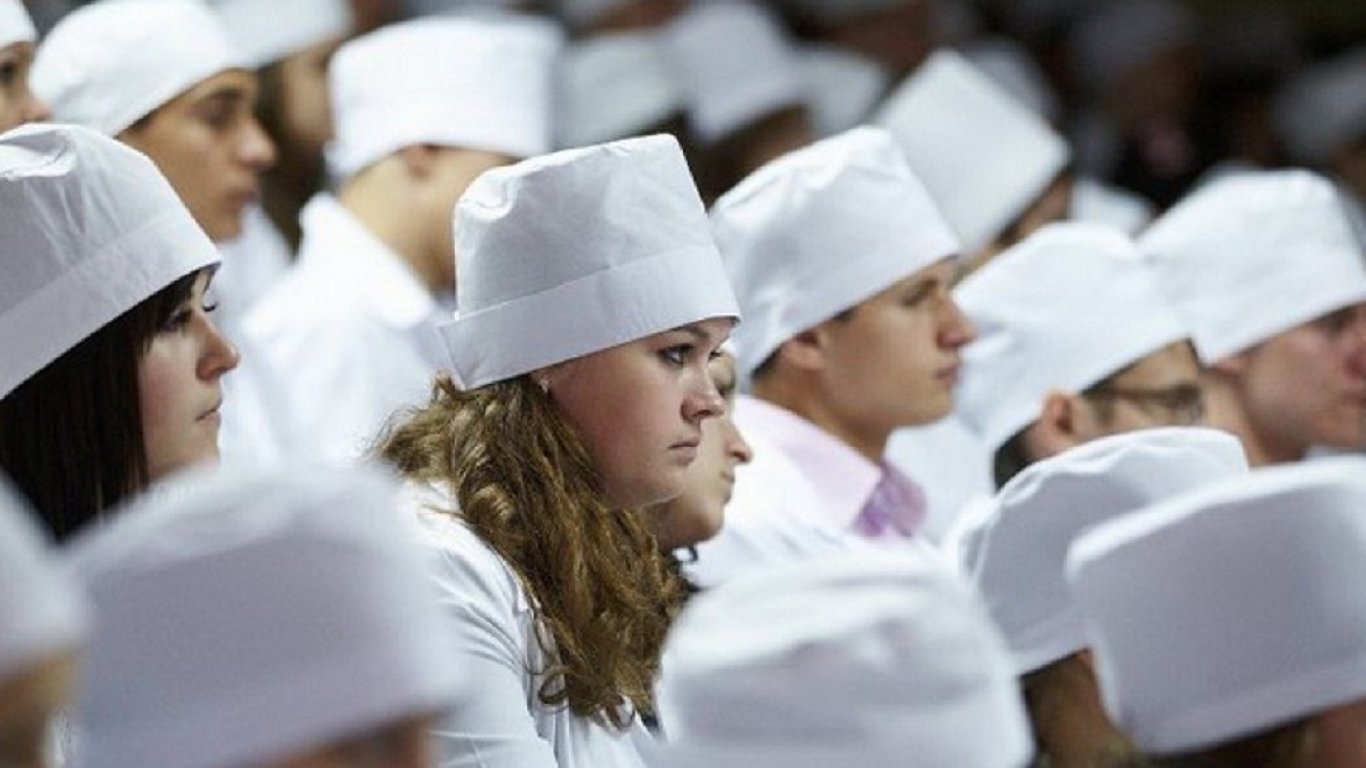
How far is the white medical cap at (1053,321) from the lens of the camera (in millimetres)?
5164

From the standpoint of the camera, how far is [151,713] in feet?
7.77

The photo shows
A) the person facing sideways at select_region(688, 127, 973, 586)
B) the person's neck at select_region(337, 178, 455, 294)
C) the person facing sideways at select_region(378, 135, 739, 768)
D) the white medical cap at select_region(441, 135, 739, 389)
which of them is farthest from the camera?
the person's neck at select_region(337, 178, 455, 294)

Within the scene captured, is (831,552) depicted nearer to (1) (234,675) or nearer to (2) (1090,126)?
(1) (234,675)

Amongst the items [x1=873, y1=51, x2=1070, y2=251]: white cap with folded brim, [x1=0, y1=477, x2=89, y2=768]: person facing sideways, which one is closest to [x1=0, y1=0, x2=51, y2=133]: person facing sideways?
[x1=873, y1=51, x2=1070, y2=251]: white cap with folded brim

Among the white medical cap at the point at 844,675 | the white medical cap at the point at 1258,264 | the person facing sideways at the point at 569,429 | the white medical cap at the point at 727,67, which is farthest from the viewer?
the white medical cap at the point at 727,67

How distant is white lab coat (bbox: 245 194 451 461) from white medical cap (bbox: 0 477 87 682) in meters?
2.94

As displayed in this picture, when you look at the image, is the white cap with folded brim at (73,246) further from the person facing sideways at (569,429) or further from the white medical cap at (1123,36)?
the white medical cap at (1123,36)

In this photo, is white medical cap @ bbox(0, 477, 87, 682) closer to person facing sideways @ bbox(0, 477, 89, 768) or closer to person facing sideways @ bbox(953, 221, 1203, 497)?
person facing sideways @ bbox(0, 477, 89, 768)

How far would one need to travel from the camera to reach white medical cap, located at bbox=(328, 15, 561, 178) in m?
5.70

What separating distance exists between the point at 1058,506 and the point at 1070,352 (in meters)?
1.50

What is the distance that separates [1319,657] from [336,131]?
327cm

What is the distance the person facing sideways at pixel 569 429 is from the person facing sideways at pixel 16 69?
0.94 metres

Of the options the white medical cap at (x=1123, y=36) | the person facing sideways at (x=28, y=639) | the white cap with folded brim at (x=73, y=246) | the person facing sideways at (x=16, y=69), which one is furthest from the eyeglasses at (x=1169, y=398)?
the white medical cap at (x=1123, y=36)

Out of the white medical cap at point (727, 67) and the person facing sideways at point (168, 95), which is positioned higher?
the person facing sideways at point (168, 95)
